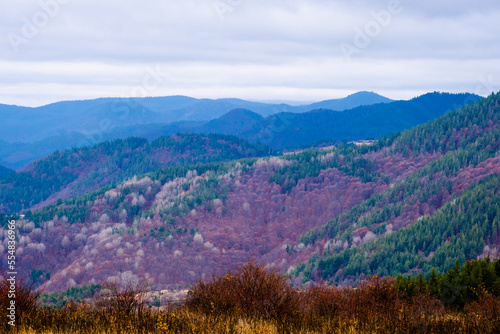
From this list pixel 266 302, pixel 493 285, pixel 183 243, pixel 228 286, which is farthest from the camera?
pixel 183 243

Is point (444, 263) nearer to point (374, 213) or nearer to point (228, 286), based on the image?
point (374, 213)

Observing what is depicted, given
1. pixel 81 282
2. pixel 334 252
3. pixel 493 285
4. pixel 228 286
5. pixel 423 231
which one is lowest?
pixel 81 282

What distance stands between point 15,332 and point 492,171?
18410 centimetres

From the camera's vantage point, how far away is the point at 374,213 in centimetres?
18475

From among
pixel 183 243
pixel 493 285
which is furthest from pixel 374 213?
pixel 493 285

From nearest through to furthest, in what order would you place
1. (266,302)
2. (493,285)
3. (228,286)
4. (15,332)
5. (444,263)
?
(15,332), (266,302), (228,286), (493,285), (444,263)

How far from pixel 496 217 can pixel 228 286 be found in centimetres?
13075

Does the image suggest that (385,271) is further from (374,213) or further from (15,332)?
(15,332)

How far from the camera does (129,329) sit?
17.3m

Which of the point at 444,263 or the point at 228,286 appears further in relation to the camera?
the point at 444,263

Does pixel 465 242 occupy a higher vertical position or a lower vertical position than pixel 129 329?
lower

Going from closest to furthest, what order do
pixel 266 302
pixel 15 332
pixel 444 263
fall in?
pixel 15 332
pixel 266 302
pixel 444 263

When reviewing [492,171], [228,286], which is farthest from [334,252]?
[228,286]

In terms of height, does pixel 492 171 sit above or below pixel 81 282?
above
